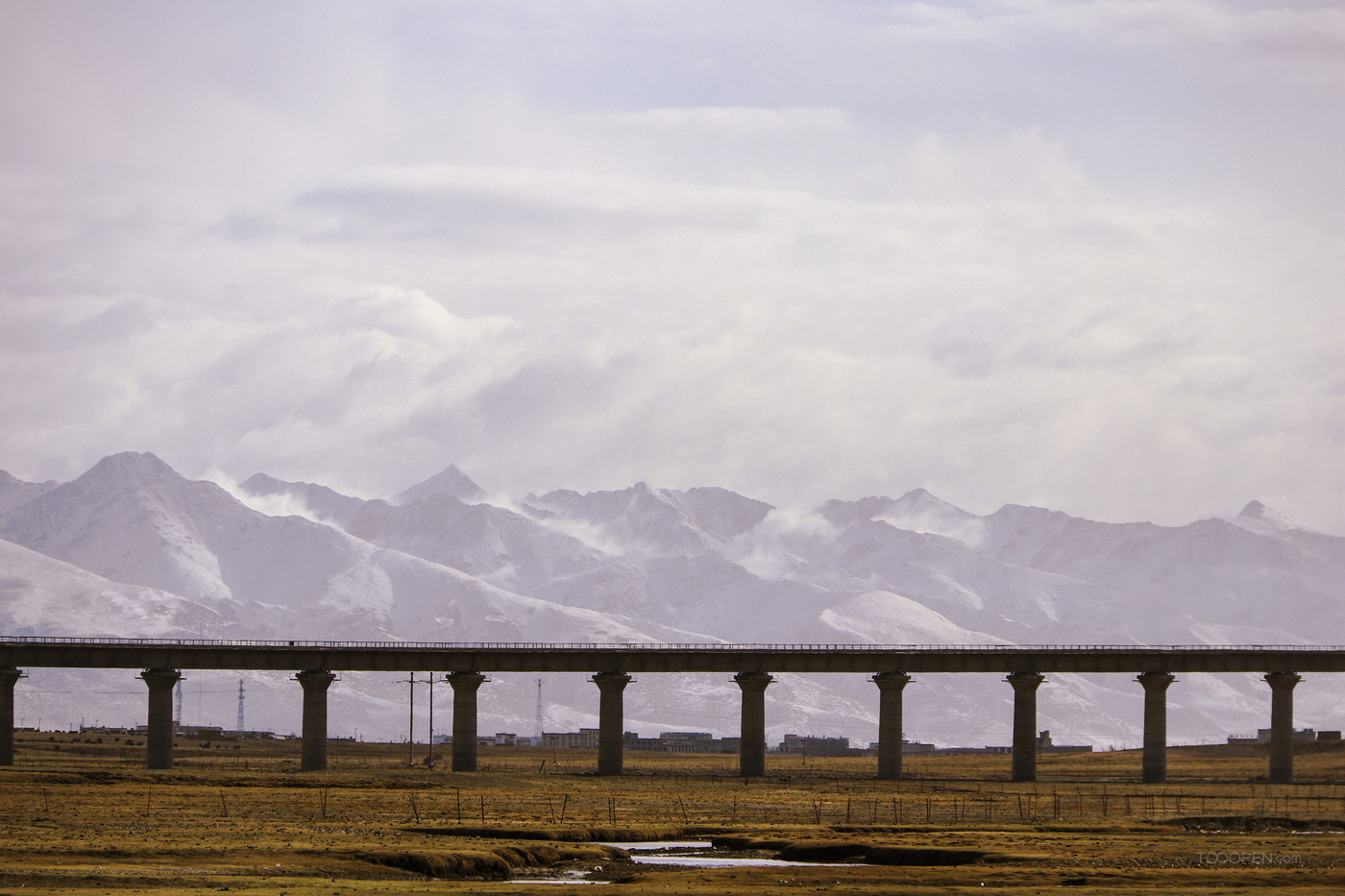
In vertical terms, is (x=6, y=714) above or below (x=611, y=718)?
below

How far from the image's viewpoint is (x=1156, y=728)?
498ft

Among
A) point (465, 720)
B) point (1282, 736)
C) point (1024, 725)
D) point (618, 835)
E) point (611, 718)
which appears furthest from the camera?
point (1282, 736)

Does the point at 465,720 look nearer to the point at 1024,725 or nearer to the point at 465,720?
the point at 465,720

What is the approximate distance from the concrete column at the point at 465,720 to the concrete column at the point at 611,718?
10.5m

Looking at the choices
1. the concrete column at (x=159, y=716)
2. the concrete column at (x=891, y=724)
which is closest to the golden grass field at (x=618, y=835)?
the concrete column at (x=159, y=716)

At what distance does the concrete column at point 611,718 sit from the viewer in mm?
148375

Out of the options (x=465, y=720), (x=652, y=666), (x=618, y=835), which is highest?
(x=652, y=666)

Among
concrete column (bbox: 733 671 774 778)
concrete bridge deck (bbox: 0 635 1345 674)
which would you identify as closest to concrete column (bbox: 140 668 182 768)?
concrete bridge deck (bbox: 0 635 1345 674)

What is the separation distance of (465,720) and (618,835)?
69.0 meters

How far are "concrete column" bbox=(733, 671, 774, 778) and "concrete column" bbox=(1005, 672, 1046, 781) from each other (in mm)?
20791

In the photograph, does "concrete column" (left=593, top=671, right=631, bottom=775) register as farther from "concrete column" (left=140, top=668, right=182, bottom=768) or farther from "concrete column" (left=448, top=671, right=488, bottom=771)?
"concrete column" (left=140, top=668, right=182, bottom=768)

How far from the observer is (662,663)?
154 metres

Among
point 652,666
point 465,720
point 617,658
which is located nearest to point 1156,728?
point 652,666

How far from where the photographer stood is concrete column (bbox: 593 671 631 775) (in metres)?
148
